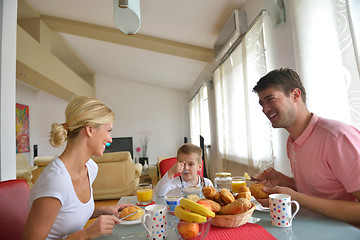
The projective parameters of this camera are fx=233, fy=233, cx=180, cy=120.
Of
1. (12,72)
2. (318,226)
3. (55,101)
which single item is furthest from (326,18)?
(55,101)

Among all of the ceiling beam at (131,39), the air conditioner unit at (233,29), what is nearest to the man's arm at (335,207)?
the air conditioner unit at (233,29)

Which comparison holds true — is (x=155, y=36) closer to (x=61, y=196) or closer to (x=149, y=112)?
(x=61, y=196)

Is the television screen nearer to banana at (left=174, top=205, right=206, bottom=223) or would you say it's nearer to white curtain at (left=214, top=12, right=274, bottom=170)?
white curtain at (left=214, top=12, right=274, bottom=170)

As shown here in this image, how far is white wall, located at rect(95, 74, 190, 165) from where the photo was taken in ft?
26.4

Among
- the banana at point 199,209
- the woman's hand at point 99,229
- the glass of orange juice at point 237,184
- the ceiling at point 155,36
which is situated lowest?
the woman's hand at point 99,229

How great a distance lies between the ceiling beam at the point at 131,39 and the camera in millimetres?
4309

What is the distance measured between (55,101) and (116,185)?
487 centimetres

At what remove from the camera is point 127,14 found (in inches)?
79.4

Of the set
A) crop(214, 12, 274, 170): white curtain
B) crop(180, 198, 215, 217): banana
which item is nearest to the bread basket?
crop(180, 198, 215, 217): banana

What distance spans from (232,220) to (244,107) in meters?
2.29

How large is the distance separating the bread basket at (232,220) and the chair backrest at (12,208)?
2.58 ft

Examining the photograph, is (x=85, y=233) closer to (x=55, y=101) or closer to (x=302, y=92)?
(x=302, y=92)

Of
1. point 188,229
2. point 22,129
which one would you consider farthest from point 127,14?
point 22,129

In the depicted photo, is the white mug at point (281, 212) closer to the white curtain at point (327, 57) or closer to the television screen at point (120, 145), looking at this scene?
the white curtain at point (327, 57)
